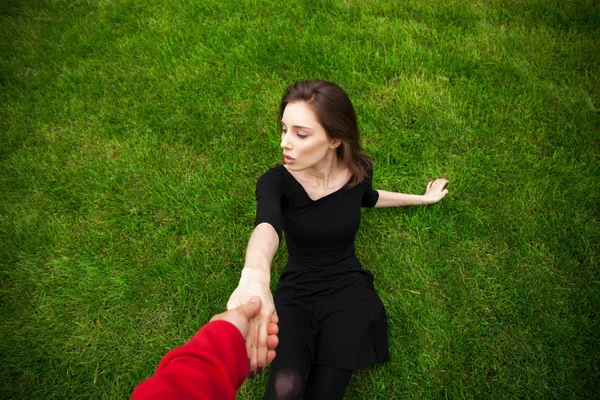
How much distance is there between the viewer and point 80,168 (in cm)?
439

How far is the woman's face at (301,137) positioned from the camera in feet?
8.79

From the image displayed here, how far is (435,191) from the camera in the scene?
3939mm

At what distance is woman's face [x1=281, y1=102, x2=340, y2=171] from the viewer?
2680mm

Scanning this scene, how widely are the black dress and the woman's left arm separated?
0.41 metres

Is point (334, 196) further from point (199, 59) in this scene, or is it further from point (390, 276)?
point (199, 59)

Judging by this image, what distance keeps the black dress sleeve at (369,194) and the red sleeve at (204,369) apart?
182 centimetres

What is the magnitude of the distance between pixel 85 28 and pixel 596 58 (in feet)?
23.4

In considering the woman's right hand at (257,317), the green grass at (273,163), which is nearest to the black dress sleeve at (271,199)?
the woman's right hand at (257,317)

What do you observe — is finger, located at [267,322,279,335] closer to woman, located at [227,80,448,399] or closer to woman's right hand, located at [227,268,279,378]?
woman's right hand, located at [227,268,279,378]

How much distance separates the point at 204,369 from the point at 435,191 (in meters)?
3.13

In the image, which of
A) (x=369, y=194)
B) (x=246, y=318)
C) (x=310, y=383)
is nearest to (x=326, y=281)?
(x=310, y=383)

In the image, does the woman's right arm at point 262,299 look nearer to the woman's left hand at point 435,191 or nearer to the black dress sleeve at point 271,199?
the black dress sleeve at point 271,199

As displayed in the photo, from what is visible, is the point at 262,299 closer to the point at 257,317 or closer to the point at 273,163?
the point at 257,317

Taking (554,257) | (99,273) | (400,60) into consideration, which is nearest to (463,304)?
(554,257)
